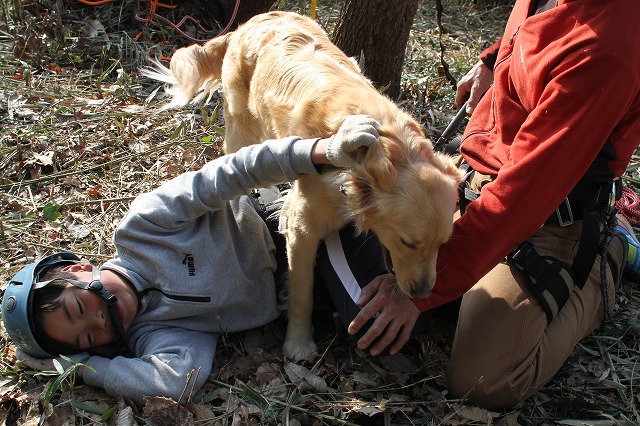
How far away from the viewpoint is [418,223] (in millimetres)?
2500

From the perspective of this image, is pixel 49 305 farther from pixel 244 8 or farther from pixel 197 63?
pixel 244 8

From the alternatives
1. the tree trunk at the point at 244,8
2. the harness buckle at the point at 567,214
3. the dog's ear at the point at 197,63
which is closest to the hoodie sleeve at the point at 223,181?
the harness buckle at the point at 567,214

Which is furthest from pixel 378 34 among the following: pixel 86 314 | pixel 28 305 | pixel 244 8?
pixel 28 305

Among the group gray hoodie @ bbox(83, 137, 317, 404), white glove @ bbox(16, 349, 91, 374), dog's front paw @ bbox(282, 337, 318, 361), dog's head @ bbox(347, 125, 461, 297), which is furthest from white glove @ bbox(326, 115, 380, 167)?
white glove @ bbox(16, 349, 91, 374)

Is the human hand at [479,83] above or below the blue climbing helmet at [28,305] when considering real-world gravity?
above

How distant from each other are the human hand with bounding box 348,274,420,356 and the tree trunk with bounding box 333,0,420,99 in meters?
2.30

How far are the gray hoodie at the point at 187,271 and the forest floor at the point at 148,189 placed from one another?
0.12 meters

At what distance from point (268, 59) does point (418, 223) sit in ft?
5.29

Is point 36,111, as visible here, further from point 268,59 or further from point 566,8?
point 566,8

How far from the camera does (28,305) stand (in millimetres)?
2480

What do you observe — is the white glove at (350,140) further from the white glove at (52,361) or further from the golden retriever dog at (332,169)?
the white glove at (52,361)

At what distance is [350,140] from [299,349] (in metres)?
1.19

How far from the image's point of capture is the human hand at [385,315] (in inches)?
104

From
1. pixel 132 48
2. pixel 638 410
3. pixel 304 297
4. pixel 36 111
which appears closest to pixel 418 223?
pixel 304 297
